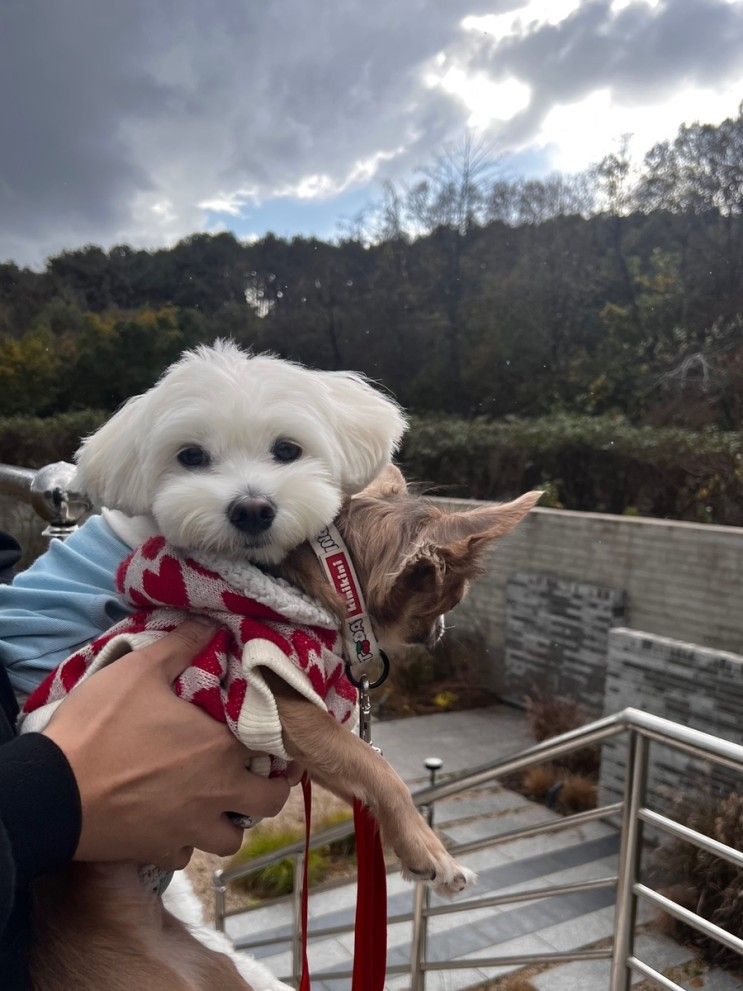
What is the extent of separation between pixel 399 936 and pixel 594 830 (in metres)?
1.97

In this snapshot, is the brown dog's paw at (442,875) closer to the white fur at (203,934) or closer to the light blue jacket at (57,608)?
the white fur at (203,934)

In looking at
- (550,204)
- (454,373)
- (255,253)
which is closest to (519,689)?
(255,253)

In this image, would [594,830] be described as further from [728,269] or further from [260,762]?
[728,269]

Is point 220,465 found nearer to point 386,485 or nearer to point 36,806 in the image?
point 386,485

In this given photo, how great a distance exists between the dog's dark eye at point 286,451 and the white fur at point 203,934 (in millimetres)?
986

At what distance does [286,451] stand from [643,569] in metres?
6.44

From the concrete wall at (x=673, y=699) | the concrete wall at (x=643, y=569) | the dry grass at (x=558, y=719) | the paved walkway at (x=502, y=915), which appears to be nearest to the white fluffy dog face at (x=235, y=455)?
the paved walkway at (x=502, y=915)

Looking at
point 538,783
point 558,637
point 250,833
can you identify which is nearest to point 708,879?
point 538,783

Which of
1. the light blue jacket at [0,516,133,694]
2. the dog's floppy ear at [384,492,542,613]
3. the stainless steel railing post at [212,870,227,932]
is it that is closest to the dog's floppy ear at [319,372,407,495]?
the dog's floppy ear at [384,492,542,613]

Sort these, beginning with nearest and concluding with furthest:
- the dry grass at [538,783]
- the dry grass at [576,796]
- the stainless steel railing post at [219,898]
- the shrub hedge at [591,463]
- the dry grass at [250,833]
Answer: the stainless steel railing post at [219,898] → the dry grass at [250,833] → the dry grass at [576,796] → the dry grass at [538,783] → the shrub hedge at [591,463]

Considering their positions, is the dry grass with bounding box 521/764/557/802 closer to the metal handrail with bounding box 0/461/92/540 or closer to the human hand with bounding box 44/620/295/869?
the metal handrail with bounding box 0/461/92/540

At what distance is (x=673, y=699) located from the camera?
5.71 m

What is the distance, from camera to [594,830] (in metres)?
6.00

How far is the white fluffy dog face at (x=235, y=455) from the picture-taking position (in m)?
1.26
